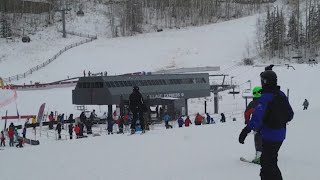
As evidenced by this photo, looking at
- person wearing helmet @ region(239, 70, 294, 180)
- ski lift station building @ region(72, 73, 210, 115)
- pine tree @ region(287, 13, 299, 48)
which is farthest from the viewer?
pine tree @ region(287, 13, 299, 48)

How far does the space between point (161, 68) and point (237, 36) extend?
22.5 m

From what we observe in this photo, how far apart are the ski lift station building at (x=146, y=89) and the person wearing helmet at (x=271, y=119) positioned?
2368 centimetres

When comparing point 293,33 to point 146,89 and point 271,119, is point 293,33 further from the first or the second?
point 271,119

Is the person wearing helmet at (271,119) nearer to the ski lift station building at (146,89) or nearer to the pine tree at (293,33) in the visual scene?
the ski lift station building at (146,89)

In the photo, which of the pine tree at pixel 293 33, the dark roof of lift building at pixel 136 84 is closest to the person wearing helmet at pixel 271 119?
the dark roof of lift building at pixel 136 84

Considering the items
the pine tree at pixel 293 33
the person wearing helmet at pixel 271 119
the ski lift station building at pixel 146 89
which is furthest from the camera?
the pine tree at pixel 293 33

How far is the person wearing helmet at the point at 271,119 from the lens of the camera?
179 inches

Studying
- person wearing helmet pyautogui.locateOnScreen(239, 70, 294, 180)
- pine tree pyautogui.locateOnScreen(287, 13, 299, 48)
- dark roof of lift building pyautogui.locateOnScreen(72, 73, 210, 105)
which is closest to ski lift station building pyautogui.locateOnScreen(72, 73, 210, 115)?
dark roof of lift building pyautogui.locateOnScreen(72, 73, 210, 105)

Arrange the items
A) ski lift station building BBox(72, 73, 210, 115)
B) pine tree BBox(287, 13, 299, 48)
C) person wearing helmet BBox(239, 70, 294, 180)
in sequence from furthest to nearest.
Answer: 1. pine tree BBox(287, 13, 299, 48)
2. ski lift station building BBox(72, 73, 210, 115)
3. person wearing helmet BBox(239, 70, 294, 180)

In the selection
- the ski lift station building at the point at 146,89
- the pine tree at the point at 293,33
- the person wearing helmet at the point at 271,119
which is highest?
the pine tree at the point at 293,33

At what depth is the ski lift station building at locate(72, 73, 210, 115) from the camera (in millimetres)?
32281

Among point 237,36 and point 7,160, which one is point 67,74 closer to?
point 237,36

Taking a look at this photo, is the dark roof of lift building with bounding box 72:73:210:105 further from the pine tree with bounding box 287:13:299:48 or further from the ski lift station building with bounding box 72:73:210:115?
the pine tree with bounding box 287:13:299:48

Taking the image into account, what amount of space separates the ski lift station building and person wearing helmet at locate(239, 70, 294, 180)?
23.7 metres
